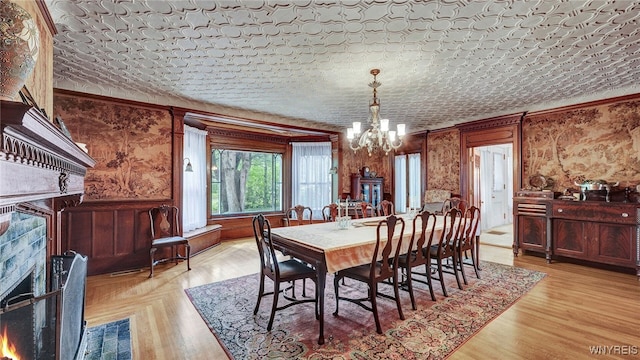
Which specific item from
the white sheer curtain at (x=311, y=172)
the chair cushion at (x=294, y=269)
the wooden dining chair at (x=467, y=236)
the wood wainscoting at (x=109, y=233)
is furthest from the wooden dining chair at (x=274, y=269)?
the white sheer curtain at (x=311, y=172)

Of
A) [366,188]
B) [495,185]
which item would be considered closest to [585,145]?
[495,185]

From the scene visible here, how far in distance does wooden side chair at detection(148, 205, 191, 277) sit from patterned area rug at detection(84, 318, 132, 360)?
154 centimetres

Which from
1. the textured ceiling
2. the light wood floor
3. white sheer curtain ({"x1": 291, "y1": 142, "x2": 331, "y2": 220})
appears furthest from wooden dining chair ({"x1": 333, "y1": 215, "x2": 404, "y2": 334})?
white sheer curtain ({"x1": 291, "y1": 142, "x2": 331, "y2": 220})

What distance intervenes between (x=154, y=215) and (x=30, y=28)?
3722 mm

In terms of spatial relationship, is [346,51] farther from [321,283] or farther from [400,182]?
[400,182]

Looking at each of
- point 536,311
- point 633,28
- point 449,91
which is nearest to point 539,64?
point 633,28

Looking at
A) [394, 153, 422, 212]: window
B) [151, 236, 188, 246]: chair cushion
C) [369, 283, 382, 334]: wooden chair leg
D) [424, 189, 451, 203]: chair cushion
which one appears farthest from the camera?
[394, 153, 422, 212]: window

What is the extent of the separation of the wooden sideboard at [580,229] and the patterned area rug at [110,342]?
550 centimetres

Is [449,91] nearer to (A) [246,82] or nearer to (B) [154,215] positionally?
(A) [246,82]

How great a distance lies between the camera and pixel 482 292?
313cm

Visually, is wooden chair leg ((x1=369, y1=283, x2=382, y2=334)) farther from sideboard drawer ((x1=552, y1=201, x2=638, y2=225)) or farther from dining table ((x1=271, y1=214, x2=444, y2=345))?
sideboard drawer ((x1=552, y1=201, x2=638, y2=225))

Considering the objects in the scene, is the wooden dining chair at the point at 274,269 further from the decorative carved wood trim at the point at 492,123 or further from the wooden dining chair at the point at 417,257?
the decorative carved wood trim at the point at 492,123

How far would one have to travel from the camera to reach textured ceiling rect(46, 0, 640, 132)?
2082 millimetres

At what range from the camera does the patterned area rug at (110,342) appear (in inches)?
79.7
